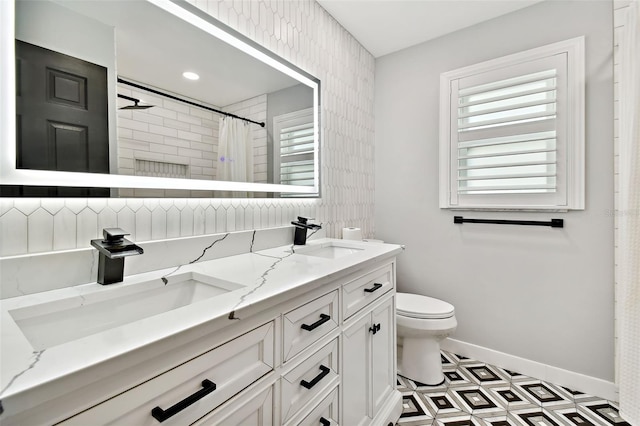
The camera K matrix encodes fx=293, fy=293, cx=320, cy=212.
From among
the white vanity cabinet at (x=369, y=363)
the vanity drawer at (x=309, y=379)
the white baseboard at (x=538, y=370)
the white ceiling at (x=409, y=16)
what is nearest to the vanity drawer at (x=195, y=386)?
the vanity drawer at (x=309, y=379)

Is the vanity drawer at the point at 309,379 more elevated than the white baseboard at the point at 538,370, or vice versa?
the vanity drawer at the point at 309,379

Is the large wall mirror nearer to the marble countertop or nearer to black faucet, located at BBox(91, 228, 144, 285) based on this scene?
black faucet, located at BBox(91, 228, 144, 285)

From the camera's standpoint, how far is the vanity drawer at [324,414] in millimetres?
936

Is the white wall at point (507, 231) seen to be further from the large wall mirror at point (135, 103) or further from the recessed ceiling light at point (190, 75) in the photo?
the recessed ceiling light at point (190, 75)

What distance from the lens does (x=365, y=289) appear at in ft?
4.37

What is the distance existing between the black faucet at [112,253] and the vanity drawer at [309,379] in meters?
0.58

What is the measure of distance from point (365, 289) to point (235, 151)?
36.1 inches

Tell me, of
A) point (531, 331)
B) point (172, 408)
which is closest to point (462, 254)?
point (531, 331)

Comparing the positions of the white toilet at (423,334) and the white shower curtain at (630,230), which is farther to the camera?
the white toilet at (423,334)

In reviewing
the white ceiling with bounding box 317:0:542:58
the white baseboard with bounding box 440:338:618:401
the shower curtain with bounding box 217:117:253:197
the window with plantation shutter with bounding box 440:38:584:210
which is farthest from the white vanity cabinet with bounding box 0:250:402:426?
the white ceiling with bounding box 317:0:542:58

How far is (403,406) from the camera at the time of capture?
1.71m

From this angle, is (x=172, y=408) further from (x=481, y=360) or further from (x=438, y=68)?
(x=438, y=68)

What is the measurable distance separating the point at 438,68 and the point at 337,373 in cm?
233

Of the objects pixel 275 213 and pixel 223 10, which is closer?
pixel 223 10
